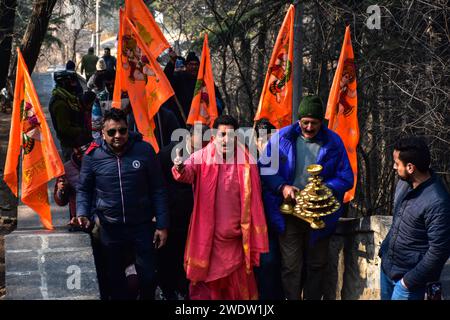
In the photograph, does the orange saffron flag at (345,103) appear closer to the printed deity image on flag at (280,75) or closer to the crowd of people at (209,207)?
the printed deity image on flag at (280,75)

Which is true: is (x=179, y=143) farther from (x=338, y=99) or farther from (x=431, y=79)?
(x=431, y=79)

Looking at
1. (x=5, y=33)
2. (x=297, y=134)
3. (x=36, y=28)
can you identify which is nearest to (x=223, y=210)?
(x=297, y=134)

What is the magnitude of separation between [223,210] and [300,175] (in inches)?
28.3

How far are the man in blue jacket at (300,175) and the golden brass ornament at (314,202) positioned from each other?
0.36ft

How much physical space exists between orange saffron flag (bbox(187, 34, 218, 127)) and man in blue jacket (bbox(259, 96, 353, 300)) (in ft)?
6.13

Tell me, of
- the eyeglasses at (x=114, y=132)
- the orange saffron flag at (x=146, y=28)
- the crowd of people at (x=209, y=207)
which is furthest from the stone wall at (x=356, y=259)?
the orange saffron flag at (x=146, y=28)

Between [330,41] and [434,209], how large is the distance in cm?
751

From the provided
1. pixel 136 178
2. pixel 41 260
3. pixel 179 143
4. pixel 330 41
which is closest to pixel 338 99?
pixel 179 143

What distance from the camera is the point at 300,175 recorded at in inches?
252

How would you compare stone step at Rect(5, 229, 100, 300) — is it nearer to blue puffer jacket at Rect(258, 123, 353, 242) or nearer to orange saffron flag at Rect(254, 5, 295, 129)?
blue puffer jacket at Rect(258, 123, 353, 242)

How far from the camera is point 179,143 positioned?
21.3ft

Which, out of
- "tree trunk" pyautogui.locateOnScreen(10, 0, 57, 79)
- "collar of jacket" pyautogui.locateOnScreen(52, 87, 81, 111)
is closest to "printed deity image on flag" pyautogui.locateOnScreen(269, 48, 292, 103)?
"collar of jacket" pyautogui.locateOnScreen(52, 87, 81, 111)

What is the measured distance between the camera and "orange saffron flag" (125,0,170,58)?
8.35 meters

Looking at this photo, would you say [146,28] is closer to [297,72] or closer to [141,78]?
[141,78]
